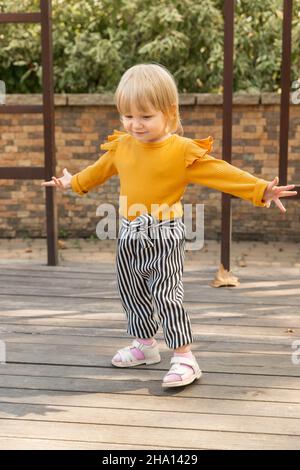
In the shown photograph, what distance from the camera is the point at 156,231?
2.72 m

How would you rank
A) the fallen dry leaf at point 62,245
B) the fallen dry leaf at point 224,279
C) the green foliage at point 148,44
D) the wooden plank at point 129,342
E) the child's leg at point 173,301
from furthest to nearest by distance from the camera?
the green foliage at point 148,44 → the fallen dry leaf at point 62,245 → the fallen dry leaf at point 224,279 → the wooden plank at point 129,342 → the child's leg at point 173,301

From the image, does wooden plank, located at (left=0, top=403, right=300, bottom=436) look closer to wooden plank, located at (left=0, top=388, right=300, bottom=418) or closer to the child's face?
wooden plank, located at (left=0, top=388, right=300, bottom=418)

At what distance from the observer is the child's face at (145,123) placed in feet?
8.25

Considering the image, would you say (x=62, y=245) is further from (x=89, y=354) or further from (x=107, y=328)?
(x=89, y=354)

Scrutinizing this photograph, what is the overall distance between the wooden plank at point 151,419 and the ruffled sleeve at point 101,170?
932 millimetres

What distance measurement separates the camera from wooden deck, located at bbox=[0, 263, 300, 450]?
7.70ft

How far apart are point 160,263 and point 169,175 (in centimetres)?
35

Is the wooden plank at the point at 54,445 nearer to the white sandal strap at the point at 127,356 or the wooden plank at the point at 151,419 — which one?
the wooden plank at the point at 151,419

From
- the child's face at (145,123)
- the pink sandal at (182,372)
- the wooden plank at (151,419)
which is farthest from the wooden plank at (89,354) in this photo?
the child's face at (145,123)

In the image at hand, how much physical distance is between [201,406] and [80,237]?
17.0ft

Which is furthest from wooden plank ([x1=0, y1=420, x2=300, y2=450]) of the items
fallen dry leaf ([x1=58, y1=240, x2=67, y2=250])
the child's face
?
fallen dry leaf ([x1=58, y1=240, x2=67, y2=250])
